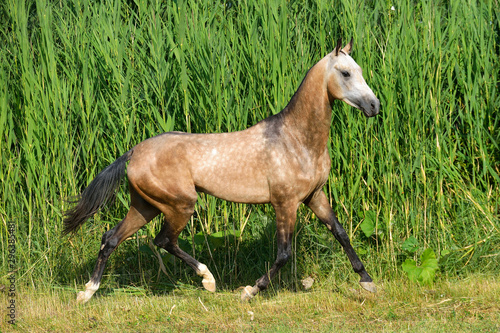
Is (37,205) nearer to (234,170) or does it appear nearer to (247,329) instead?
(234,170)

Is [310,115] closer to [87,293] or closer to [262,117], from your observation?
[262,117]

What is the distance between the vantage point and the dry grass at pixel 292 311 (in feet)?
15.4

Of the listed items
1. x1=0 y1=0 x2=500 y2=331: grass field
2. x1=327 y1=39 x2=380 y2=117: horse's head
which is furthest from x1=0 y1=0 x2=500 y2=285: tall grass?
x1=327 y1=39 x2=380 y2=117: horse's head

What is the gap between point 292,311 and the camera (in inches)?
196

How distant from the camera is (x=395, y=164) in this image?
5934 millimetres

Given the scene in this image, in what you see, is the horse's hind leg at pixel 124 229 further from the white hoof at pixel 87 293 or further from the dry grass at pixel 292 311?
the dry grass at pixel 292 311

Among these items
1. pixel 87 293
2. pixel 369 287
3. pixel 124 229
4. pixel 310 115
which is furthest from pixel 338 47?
pixel 87 293

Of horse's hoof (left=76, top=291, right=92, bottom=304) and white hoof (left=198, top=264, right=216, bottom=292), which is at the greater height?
white hoof (left=198, top=264, right=216, bottom=292)

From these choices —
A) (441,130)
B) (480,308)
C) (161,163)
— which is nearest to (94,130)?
(161,163)

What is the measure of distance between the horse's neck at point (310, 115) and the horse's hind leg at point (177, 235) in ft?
3.50

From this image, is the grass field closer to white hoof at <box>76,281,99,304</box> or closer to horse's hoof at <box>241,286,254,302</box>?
white hoof at <box>76,281,99,304</box>

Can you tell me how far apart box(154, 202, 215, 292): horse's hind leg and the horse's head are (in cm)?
152

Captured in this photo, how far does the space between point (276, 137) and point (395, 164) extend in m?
1.48

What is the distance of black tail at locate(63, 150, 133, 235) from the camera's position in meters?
5.19
